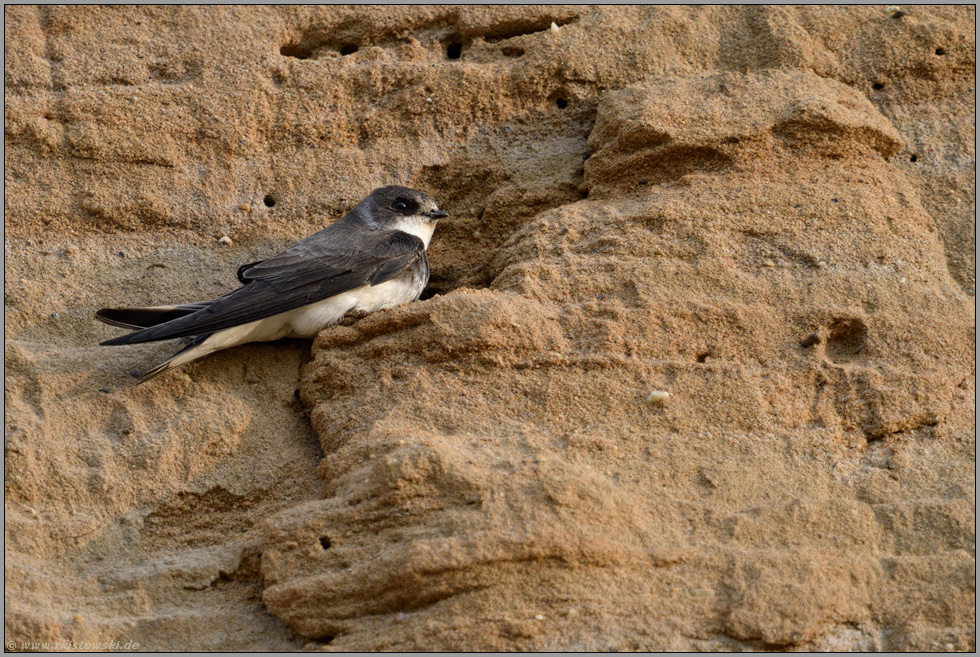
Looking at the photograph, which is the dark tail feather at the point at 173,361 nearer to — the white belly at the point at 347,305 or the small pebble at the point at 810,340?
the white belly at the point at 347,305

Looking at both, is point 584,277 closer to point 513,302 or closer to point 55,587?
point 513,302

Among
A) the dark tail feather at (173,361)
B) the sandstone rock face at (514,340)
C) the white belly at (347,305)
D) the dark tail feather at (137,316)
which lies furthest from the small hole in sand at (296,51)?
the dark tail feather at (173,361)

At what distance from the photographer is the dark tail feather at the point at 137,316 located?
4.51m

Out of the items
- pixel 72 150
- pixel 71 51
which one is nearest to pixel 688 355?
pixel 72 150

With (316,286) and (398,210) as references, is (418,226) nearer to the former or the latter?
(398,210)

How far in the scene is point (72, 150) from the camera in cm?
514

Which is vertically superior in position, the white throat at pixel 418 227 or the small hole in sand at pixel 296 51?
the small hole in sand at pixel 296 51

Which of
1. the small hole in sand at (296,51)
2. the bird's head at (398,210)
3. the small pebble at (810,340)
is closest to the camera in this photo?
the small pebble at (810,340)

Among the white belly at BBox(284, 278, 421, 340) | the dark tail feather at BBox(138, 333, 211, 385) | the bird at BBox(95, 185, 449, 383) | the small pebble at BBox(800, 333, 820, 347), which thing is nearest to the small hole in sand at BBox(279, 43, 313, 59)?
the bird at BBox(95, 185, 449, 383)

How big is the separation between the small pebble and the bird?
1.71m

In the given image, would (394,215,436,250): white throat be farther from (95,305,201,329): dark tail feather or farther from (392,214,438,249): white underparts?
(95,305,201,329): dark tail feather

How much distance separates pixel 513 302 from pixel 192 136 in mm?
1896

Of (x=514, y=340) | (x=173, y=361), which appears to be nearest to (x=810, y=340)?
(x=514, y=340)

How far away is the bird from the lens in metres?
4.49
